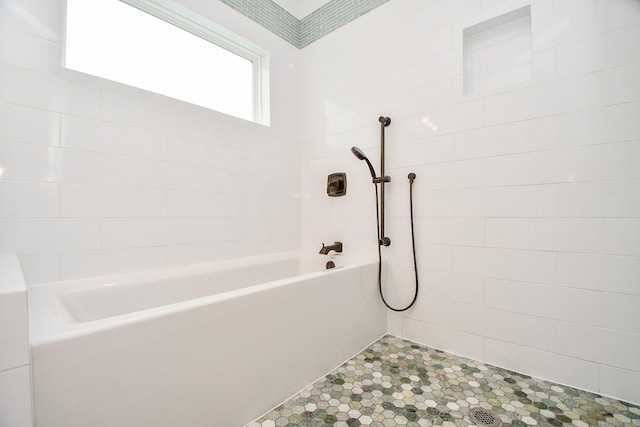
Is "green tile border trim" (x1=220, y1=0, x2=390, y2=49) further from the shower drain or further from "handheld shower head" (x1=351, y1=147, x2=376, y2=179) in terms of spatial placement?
the shower drain

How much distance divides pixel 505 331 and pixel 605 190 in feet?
2.67

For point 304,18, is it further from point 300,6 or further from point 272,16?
point 272,16

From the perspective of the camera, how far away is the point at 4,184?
48.5 inches

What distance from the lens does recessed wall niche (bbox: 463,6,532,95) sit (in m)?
1.55

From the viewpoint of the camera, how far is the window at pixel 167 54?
157 centimetres

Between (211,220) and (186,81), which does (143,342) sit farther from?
(186,81)

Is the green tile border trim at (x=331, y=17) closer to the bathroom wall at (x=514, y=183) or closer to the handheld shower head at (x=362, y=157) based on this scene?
the bathroom wall at (x=514, y=183)

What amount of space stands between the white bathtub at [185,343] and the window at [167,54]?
1.16 metres

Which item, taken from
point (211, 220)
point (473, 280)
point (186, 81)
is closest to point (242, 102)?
point (186, 81)

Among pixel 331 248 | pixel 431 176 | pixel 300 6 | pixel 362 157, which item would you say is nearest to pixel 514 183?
pixel 431 176

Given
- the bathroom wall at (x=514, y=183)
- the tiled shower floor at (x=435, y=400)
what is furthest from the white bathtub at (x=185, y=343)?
the bathroom wall at (x=514, y=183)

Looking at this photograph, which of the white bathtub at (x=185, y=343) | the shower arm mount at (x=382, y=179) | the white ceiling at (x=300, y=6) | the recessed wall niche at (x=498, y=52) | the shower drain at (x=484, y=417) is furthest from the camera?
the white ceiling at (x=300, y=6)

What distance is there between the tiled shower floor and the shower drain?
0.7 inches

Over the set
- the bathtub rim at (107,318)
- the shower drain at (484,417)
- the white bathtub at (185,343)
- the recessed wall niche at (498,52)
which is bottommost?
the shower drain at (484,417)
